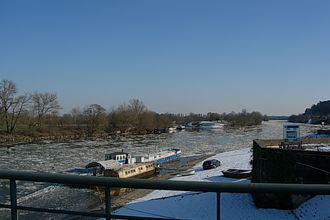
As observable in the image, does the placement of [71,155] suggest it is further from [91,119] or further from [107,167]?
[91,119]

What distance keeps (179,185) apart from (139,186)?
0.89ft

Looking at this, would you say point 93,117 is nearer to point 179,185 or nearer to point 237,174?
point 237,174

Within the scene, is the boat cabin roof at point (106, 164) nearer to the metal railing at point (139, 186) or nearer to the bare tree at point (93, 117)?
the metal railing at point (139, 186)

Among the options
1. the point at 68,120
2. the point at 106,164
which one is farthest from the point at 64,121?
the point at 106,164

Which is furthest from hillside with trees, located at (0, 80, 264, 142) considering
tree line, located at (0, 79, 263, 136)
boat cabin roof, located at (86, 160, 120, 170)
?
boat cabin roof, located at (86, 160, 120, 170)

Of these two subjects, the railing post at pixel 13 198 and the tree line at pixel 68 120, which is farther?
Result: the tree line at pixel 68 120

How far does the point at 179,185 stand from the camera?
2.77 meters

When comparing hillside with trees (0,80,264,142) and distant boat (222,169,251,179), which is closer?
distant boat (222,169,251,179)

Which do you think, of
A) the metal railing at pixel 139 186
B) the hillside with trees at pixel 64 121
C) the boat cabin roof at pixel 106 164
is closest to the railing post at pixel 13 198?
the metal railing at pixel 139 186

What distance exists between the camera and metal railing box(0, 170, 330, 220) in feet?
8.69

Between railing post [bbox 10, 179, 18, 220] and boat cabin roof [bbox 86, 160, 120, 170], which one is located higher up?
railing post [bbox 10, 179, 18, 220]

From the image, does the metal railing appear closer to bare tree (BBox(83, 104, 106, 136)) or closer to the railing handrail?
the railing handrail

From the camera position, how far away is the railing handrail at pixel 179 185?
2645 millimetres

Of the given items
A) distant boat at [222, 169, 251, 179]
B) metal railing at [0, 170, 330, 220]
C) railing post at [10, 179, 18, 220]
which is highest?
metal railing at [0, 170, 330, 220]
